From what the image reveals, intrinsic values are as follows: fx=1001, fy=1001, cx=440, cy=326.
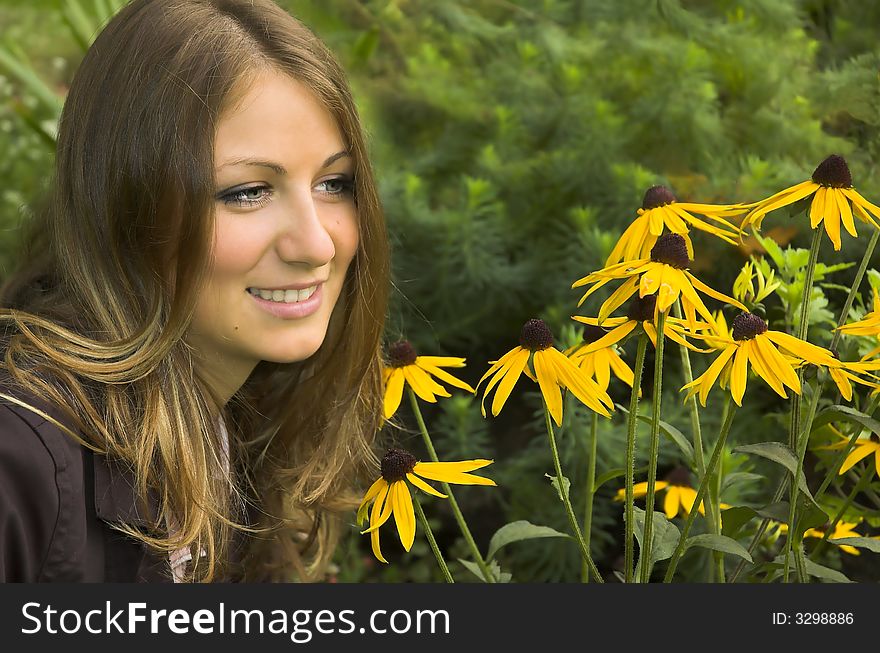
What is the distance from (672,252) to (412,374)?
34cm

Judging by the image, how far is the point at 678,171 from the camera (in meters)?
1.83

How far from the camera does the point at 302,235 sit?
3.70 ft

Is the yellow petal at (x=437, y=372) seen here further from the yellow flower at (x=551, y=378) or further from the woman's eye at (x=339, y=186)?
the woman's eye at (x=339, y=186)

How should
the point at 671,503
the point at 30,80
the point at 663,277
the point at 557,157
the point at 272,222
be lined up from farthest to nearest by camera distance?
the point at 30,80, the point at 557,157, the point at 671,503, the point at 272,222, the point at 663,277

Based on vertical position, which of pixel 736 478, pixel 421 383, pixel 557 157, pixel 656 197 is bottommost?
pixel 736 478

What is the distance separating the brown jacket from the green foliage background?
25.7 inches

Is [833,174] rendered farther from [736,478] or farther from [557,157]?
[557,157]

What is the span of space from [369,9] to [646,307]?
5.95ft

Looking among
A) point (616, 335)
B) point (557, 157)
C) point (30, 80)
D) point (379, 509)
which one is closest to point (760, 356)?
point (616, 335)

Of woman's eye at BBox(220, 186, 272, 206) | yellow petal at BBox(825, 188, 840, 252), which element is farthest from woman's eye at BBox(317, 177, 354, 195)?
yellow petal at BBox(825, 188, 840, 252)

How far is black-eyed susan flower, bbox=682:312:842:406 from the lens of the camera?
807 mm

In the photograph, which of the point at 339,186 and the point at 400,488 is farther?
the point at 339,186

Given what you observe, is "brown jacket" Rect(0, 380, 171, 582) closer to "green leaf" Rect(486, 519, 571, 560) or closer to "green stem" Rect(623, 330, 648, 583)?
"green leaf" Rect(486, 519, 571, 560)

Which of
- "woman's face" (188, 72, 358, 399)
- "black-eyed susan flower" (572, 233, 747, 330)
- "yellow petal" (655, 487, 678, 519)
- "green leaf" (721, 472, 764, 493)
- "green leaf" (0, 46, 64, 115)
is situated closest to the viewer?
"black-eyed susan flower" (572, 233, 747, 330)
